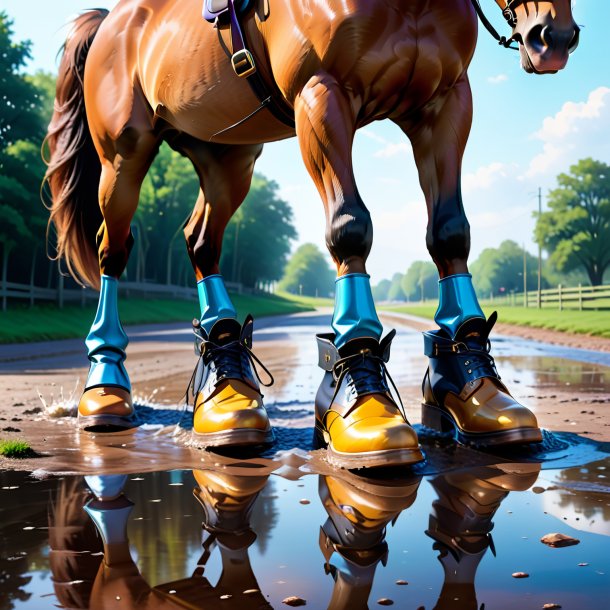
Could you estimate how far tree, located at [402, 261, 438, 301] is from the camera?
156875mm

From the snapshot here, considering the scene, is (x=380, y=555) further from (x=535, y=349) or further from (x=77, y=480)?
(x=535, y=349)

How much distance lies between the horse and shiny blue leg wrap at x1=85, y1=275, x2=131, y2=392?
0.02 metres

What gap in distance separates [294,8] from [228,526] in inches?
71.5

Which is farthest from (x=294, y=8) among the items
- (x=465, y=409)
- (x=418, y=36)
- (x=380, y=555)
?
(x=380, y=555)

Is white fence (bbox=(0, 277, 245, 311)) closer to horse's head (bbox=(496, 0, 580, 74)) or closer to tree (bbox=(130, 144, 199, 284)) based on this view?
tree (bbox=(130, 144, 199, 284))

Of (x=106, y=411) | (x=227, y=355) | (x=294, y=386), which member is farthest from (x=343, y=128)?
(x=294, y=386)

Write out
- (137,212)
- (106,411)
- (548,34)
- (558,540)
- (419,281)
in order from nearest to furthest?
1. (558,540)
2. (548,34)
3. (106,411)
4. (137,212)
5. (419,281)

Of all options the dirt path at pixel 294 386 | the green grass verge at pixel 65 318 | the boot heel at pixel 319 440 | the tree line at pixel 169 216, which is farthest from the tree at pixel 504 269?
the boot heel at pixel 319 440

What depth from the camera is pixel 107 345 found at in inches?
140

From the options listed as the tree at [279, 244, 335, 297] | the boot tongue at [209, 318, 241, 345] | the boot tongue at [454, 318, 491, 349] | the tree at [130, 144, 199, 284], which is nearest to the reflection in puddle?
the boot tongue at [454, 318, 491, 349]

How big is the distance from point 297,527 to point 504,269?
118 m

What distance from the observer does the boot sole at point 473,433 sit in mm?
2248

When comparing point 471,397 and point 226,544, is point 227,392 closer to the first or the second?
point 471,397

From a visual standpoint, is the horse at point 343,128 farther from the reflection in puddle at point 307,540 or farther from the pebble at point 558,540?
the pebble at point 558,540
